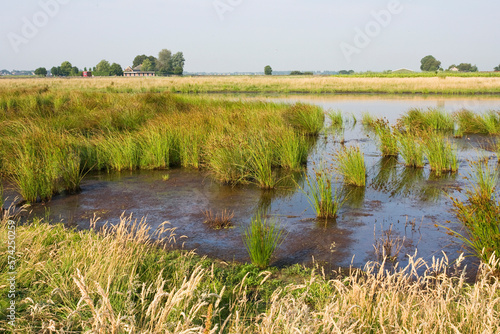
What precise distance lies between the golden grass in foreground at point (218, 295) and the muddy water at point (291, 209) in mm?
745

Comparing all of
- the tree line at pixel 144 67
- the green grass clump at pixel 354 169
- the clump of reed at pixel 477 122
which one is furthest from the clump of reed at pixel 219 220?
the tree line at pixel 144 67

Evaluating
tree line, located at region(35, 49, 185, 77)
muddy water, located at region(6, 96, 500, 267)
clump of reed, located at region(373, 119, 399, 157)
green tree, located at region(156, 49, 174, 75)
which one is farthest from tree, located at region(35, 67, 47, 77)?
clump of reed, located at region(373, 119, 399, 157)

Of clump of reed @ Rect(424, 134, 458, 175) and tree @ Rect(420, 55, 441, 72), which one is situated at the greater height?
tree @ Rect(420, 55, 441, 72)

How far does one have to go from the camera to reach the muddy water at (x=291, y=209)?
5516mm

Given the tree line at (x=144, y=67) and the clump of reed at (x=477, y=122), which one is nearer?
the clump of reed at (x=477, y=122)

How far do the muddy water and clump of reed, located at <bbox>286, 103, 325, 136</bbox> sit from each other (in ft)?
15.6

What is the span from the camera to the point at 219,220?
6.38m

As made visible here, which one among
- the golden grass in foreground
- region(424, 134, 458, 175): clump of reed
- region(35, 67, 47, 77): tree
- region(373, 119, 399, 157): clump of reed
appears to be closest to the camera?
the golden grass in foreground

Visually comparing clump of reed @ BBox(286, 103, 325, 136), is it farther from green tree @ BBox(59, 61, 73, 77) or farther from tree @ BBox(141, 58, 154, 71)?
tree @ BBox(141, 58, 154, 71)

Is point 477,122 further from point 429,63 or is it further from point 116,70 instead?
point 429,63

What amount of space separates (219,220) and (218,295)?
3.85 m

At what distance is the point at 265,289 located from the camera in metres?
4.25

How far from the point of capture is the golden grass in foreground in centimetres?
275

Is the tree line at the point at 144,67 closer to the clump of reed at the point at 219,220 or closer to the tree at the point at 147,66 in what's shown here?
the tree at the point at 147,66
